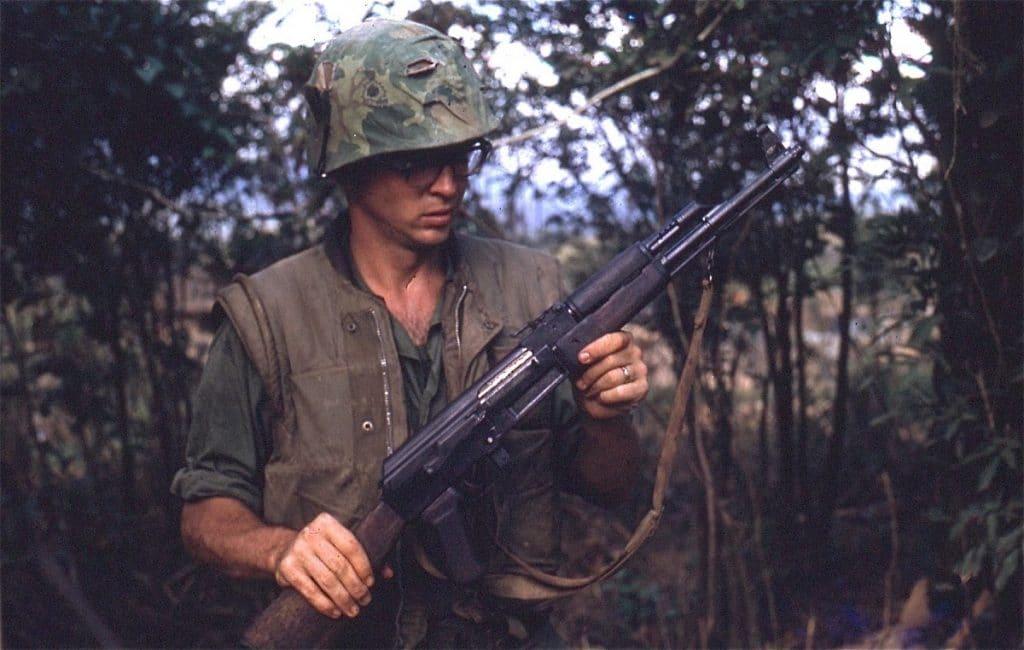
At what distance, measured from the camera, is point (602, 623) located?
4402 mm

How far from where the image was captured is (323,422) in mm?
2197

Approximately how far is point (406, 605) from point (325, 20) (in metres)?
2.21

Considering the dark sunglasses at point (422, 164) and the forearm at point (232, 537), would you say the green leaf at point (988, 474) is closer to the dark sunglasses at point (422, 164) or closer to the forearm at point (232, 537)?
the dark sunglasses at point (422, 164)

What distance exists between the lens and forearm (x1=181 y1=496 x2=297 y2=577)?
82.9 inches

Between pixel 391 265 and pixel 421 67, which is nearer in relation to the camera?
pixel 421 67

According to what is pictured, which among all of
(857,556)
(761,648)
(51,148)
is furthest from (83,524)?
(857,556)

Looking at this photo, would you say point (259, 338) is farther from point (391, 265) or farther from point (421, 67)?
point (421, 67)

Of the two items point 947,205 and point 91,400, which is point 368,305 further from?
point 91,400

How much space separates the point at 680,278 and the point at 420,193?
1697 millimetres

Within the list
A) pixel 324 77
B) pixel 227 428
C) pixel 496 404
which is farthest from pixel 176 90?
pixel 496 404

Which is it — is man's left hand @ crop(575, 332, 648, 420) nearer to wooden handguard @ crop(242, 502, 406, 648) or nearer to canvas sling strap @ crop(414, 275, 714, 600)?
canvas sling strap @ crop(414, 275, 714, 600)

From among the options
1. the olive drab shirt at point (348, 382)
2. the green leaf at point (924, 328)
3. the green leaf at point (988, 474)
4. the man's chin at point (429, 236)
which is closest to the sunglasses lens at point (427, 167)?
the man's chin at point (429, 236)

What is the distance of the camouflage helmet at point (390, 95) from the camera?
2.24 m

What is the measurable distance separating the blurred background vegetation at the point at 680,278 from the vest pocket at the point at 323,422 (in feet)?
4.09
